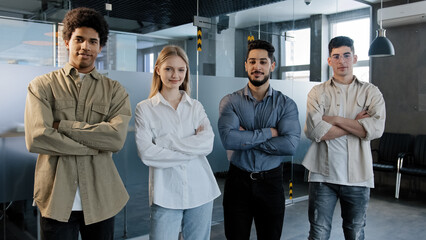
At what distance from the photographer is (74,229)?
1.92 m

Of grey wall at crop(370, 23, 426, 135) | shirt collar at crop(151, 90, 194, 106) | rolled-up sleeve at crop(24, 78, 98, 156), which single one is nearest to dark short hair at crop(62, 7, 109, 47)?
rolled-up sleeve at crop(24, 78, 98, 156)

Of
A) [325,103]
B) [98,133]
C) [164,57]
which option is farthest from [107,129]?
[325,103]

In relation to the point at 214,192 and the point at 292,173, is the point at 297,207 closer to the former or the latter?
the point at 292,173

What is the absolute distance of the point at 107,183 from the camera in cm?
198

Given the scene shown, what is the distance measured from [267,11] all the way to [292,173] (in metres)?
2.36

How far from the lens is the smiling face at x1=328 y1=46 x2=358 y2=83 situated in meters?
2.79

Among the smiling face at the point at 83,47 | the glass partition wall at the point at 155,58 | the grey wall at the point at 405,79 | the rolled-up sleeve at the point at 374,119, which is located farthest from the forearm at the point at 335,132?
the grey wall at the point at 405,79

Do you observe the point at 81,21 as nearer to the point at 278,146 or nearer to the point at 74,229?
the point at 74,229

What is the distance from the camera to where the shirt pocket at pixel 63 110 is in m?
1.95

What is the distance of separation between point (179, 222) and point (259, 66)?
3.76 ft

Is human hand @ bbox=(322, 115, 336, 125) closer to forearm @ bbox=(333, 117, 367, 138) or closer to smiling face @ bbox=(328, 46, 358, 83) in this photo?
forearm @ bbox=(333, 117, 367, 138)

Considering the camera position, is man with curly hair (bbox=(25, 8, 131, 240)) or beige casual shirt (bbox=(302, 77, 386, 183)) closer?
man with curly hair (bbox=(25, 8, 131, 240))

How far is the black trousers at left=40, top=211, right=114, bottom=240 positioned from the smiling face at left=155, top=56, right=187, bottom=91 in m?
0.84

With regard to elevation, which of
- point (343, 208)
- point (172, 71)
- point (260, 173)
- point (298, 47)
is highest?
point (298, 47)
